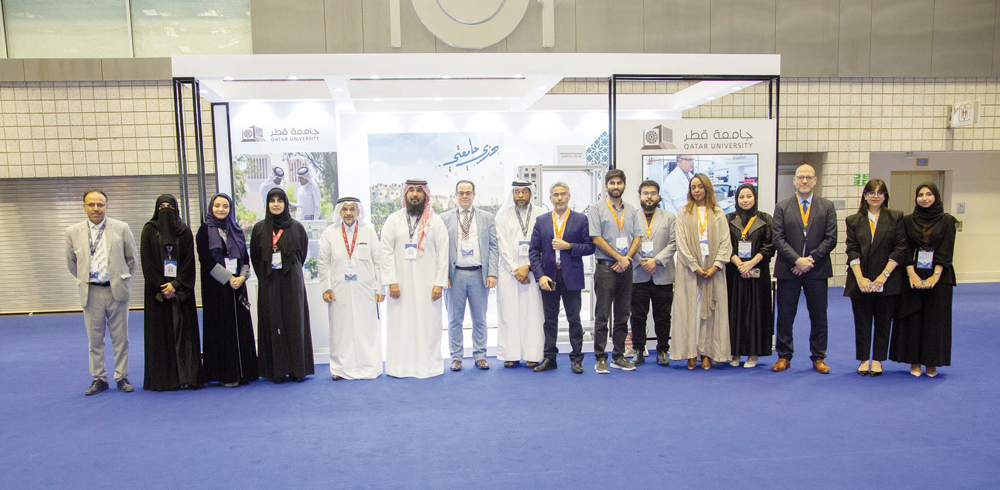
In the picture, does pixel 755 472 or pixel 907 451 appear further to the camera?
pixel 907 451

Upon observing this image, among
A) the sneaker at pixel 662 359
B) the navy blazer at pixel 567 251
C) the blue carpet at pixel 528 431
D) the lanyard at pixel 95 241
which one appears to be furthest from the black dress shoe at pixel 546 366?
A: the lanyard at pixel 95 241

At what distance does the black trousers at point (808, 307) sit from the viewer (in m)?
4.83

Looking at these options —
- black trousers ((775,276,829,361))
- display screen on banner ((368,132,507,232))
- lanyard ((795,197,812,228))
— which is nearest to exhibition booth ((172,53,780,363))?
display screen on banner ((368,132,507,232))

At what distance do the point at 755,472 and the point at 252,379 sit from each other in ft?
12.9

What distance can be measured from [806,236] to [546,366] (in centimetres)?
239

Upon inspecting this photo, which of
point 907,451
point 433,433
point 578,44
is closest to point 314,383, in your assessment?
point 433,433

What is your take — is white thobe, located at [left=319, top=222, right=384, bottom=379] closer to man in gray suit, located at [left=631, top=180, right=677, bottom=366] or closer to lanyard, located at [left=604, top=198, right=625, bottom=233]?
lanyard, located at [left=604, top=198, right=625, bottom=233]

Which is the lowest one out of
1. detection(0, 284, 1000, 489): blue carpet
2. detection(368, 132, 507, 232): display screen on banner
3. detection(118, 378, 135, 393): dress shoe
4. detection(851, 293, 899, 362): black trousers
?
detection(0, 284, 1000, 489): blue carpet

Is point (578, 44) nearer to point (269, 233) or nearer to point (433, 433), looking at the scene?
point (269, 233)

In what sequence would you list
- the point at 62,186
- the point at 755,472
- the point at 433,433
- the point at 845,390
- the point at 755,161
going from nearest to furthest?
the point at 755,472
the point at 433,433
the point at 845,390
the point at 755,161
the point at 62,186

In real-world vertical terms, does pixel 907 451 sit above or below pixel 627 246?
below

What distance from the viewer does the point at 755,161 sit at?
18.2 ft

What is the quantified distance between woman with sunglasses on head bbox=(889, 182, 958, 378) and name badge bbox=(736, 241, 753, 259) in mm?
1147

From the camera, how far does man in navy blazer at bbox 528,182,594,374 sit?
497 centimetres
